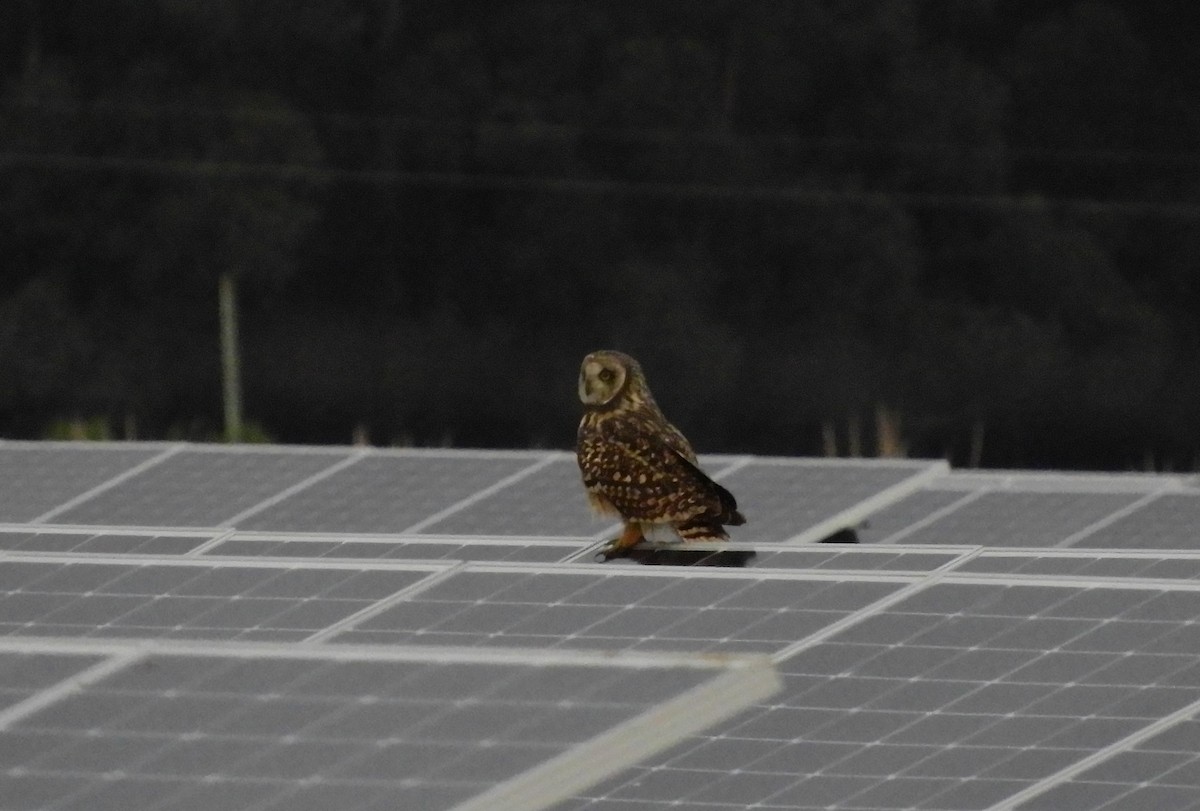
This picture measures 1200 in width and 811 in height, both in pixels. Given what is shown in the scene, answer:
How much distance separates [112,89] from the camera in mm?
37031

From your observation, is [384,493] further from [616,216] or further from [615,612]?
[616,216]

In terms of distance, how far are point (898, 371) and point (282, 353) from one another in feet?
26.5

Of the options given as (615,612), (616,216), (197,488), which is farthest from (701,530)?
(616,216)

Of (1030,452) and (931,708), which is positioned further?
(1030,452)

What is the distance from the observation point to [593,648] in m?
7.39

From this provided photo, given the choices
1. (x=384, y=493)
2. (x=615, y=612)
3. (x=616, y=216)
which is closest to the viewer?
(x=615, y=612)

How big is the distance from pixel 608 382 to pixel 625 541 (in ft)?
1.85

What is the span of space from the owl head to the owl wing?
0.29 feet

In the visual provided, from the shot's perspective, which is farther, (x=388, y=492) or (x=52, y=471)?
(x=52, y=471)

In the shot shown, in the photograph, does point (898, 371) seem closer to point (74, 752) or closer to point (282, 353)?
point (282, 353)

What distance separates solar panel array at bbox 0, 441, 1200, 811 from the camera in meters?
4.89

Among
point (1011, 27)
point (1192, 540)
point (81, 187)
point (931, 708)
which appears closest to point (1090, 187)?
point (1011, 27)

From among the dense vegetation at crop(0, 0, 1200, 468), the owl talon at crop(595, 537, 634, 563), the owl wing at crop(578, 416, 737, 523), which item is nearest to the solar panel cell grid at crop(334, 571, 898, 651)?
the owl wing at crop(578, 416, 737, 523)

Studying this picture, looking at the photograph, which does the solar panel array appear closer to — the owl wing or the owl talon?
the owl talon
